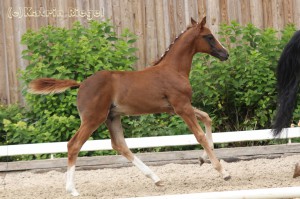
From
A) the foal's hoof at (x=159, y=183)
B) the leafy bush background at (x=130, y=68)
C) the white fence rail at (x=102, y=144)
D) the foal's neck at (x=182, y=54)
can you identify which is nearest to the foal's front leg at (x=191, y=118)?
the foal's neck at (x=182, y=54)

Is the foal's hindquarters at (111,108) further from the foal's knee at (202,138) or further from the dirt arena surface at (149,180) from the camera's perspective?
the dirt arena surface at (149,180)

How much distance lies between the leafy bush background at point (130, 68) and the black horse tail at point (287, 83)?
2803 millimetres

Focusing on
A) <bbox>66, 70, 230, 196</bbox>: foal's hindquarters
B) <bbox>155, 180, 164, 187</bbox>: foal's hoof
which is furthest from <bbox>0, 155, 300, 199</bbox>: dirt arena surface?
<bbox>66, 70, 230, 196</bbox>: foal's hindquarters

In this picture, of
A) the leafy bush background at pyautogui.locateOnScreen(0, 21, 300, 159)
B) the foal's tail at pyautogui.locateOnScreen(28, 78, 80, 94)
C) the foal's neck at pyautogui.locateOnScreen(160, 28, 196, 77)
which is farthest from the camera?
the leafy bush background at pyautogui.locateOnScreen(0, 21, 300, 159)

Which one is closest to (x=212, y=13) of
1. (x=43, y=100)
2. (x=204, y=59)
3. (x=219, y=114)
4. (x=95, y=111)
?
(x=204, y=59)

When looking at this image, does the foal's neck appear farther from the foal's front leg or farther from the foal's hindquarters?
the foal's front leg

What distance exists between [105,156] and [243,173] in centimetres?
197

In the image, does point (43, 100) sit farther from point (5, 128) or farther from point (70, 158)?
point (70, 158)

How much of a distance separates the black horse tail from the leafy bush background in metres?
2.80

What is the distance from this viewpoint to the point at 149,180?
8.63 metres

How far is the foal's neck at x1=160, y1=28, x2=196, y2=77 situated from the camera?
8.16m

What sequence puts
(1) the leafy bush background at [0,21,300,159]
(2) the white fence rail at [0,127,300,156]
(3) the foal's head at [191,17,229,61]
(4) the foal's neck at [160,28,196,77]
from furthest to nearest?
(1) the leafy bush background at [0,21,300,159], (2) the white fence rail at [0,127,300,156], (3) the foal's head at [191,17,229,61], (4) the foal's neck at [160,28,196,77]

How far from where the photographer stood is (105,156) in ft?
31.6

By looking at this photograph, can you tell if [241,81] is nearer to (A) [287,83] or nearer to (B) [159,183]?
(A) [287,83]
